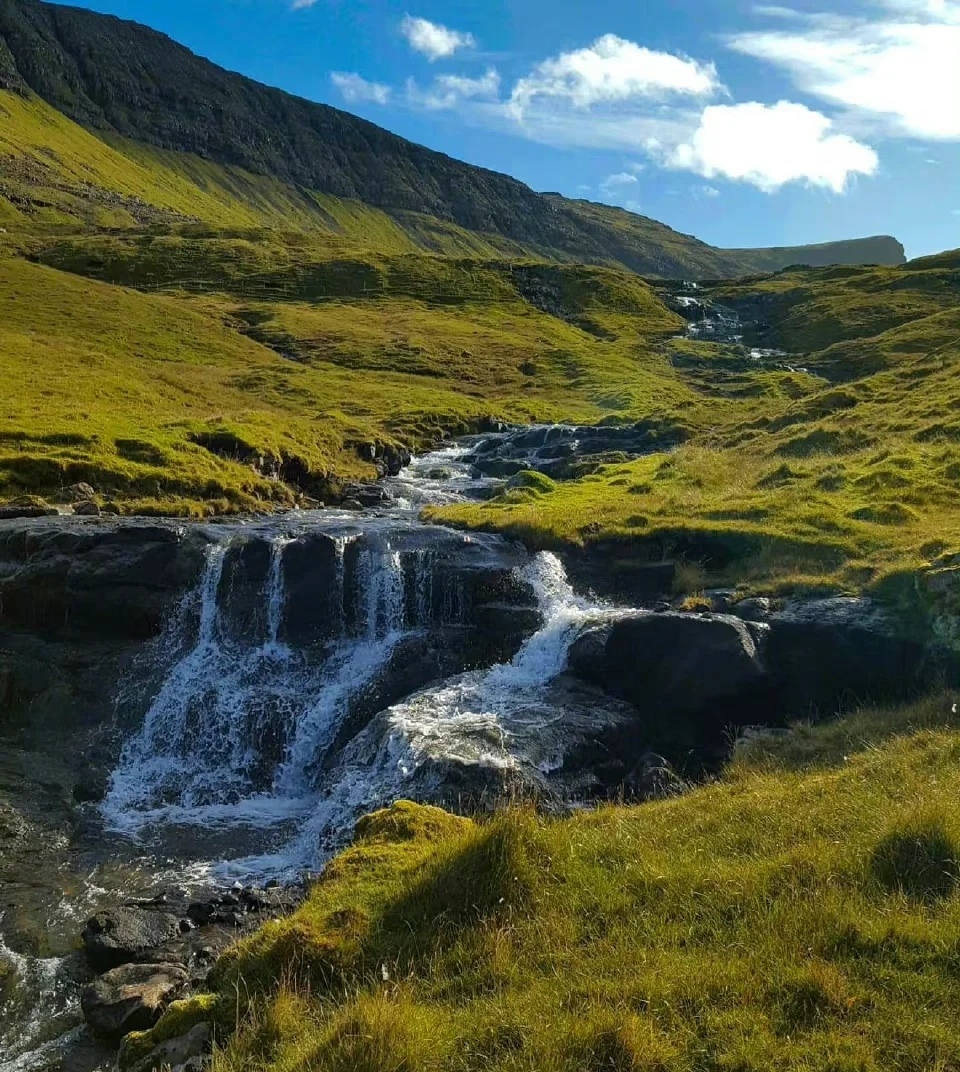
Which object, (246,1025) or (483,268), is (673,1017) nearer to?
(246,1025)

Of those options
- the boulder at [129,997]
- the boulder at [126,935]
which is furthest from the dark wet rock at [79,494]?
the boulder at [129,997]

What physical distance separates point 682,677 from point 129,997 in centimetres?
1454

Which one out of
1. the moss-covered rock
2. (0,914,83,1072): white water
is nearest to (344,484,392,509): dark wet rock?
(0,914,83,1072): white water

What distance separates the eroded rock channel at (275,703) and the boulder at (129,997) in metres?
0.05

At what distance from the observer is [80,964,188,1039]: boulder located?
12.2 meters

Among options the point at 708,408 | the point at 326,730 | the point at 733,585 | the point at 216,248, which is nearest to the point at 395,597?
the point at 326,730

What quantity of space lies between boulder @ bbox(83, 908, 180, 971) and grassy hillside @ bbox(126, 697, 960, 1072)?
547 cm

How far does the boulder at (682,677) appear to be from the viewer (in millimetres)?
21625

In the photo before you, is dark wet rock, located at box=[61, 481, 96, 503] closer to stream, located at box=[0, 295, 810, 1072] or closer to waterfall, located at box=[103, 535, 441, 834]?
stream, located at box=[0, 295, 810, 1072]

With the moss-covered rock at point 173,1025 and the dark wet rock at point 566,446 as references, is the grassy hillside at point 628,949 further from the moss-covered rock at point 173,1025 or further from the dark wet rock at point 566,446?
the dark wet rock at point 566,446

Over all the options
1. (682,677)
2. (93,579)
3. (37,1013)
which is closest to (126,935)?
(37,1013)

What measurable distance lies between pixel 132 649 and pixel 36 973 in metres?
14.2

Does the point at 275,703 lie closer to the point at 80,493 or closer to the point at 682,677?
the point at 682,677

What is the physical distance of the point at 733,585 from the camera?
26172mm
